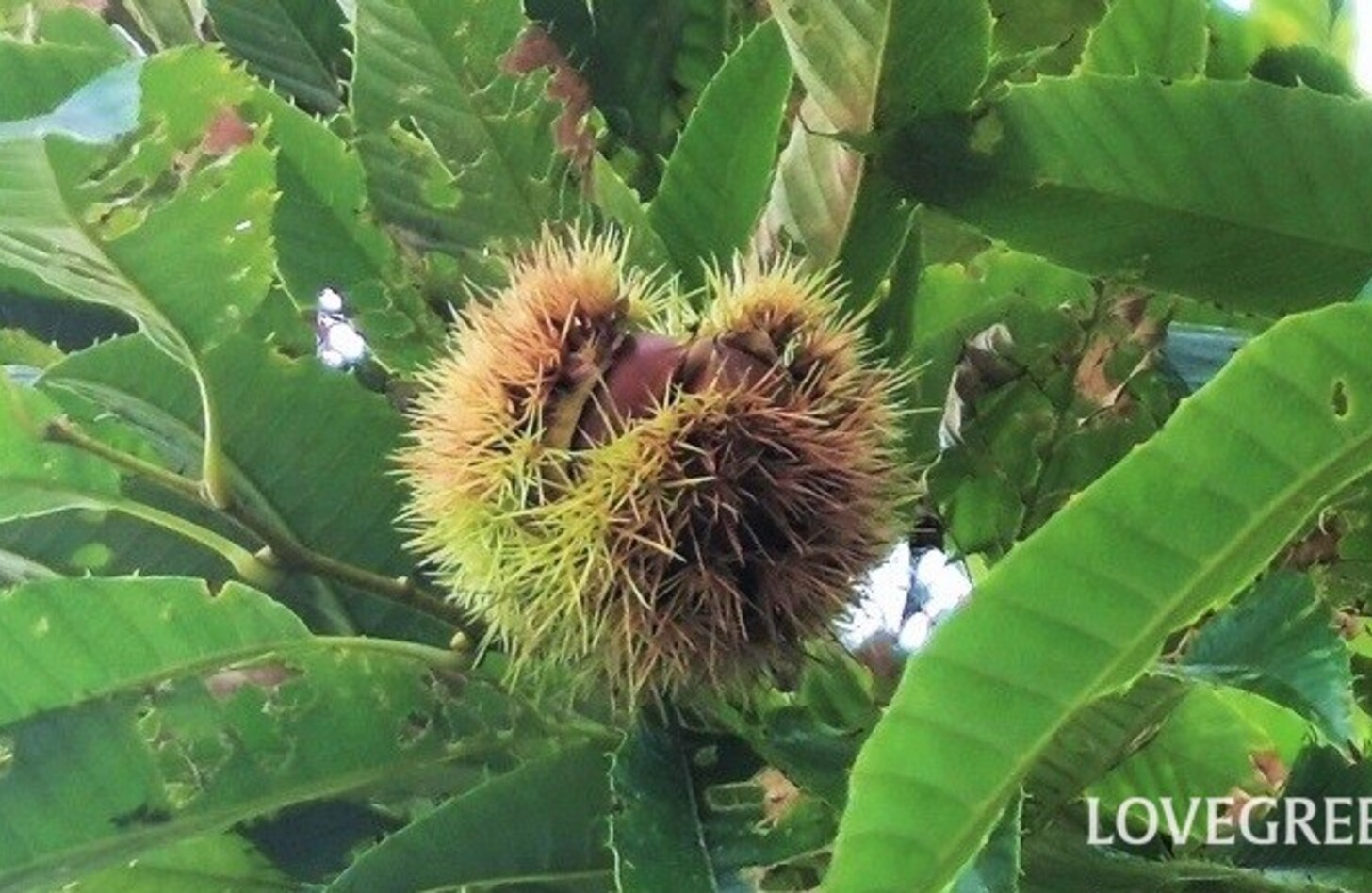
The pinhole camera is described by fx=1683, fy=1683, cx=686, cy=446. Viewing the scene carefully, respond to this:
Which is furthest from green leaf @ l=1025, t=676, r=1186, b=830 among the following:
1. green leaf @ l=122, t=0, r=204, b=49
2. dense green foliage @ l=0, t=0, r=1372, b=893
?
green leaf @ l=122, t=0, r=204, b=49

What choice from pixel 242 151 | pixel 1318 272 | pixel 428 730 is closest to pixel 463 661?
pixel 428 730

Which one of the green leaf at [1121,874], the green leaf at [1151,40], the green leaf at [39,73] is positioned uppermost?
the green leaf at [1151,40]

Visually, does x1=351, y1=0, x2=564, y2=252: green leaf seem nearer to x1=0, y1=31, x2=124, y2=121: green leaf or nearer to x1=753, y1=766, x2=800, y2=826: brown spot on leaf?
x1=0, y1=31, x2=124, y2=121: green leaf

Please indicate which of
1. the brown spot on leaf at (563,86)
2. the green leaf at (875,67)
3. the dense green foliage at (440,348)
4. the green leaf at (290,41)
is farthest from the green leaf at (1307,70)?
the green leaf at (290,41)

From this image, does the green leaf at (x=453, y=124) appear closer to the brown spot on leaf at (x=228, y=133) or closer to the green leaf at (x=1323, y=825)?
the brown spot on leaf at (x=228, y=133)

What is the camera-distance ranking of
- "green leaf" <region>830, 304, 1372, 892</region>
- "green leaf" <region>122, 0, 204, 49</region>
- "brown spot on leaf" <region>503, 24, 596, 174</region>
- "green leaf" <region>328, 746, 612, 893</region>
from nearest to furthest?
"green leaf" <region>830, 304, 1372, 892</region>
"green leaf" <region>328, 746, 612, 893</region>
"brown spot on leaf" <region>503, 24, 596, 174</region>
"green leaf" <region>122, 0, 204, 49</region>

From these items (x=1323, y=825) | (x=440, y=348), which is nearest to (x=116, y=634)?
(x=440, y=348)
